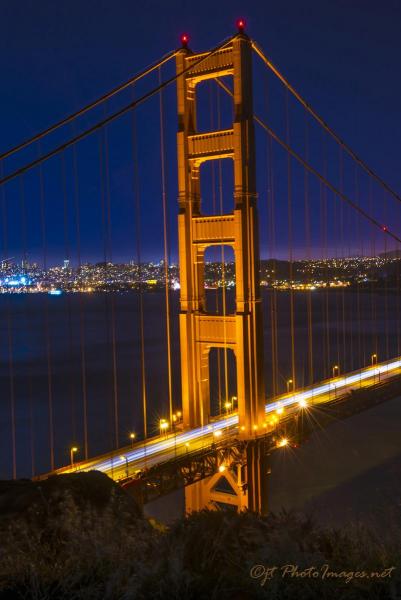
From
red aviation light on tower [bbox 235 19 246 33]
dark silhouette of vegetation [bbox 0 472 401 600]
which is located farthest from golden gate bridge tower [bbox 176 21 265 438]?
dark silhouette of vegetation [bbox 0 472 401 600]

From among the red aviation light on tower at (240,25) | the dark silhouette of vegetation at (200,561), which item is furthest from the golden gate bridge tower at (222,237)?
the dark silhouette of vegetation at (200,561)

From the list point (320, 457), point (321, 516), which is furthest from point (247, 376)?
point (320, 457)

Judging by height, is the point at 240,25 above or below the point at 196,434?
above

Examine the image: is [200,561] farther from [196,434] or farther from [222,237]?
[222,237]

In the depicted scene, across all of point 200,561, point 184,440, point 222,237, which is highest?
point 222,237

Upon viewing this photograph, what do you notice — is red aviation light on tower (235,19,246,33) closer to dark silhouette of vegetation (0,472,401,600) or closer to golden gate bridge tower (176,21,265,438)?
golden gate bridge tower (176,21,265,438)

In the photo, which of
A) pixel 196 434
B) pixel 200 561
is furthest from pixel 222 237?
pixel 200 561
